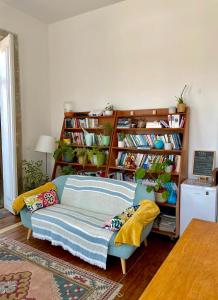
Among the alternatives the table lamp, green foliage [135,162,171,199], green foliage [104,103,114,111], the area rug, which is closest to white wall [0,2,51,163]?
the table lamp

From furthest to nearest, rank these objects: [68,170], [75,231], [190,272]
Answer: [68,170] < [75,231] < [190,272]

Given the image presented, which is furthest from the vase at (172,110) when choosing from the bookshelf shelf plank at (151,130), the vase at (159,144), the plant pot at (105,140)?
the plant pot at (105,140)

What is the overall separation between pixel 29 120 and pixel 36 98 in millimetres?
433

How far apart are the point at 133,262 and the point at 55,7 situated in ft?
12.7

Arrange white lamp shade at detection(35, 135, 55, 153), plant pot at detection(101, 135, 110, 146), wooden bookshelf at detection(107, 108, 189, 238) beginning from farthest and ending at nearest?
white lamp shade at detection(35, 135, 55, 153) < plant pot at detection(101, 135, 110, 146) < wooden bookshelf at detection(107, 108, 189, 238)

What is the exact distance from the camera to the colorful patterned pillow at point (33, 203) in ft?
9.34

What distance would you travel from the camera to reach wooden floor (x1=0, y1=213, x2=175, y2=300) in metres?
2.12

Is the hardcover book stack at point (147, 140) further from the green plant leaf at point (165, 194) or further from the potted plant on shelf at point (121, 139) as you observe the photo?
the green plant leaf at point (165, 194)

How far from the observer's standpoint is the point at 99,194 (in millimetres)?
2967

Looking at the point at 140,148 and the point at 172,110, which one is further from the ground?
the point at 172,110

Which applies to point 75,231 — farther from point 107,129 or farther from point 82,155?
point 107,129

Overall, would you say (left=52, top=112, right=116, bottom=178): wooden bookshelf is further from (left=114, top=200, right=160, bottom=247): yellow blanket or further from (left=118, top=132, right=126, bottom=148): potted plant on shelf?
(left=114, top=200, right=160, bottom=247): yellow blanket

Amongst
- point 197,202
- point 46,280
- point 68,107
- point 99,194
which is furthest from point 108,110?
point 46,280

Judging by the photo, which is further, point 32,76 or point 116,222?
point 32,76
